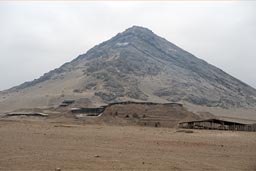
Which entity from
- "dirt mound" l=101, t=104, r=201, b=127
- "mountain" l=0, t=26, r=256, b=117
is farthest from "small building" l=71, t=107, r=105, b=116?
"mountain" l=0, t=26, r=256, b=117

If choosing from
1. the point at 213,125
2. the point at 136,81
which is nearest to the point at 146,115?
the point at 213,125

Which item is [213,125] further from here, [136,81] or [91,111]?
[136,81]

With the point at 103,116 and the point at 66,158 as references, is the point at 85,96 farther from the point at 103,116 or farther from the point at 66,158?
the point at 66,158

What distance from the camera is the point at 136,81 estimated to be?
447ft

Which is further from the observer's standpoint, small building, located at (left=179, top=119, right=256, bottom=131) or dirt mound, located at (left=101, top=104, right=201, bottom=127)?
dirt mound, located at (left=101, top=104, right=201, bottom=127)

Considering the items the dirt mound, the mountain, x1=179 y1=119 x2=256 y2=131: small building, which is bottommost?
x1=179 y1=119 x2=256 y2=131: small building

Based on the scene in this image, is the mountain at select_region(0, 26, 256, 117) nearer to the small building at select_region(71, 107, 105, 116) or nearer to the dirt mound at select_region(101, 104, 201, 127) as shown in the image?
the small building at select_region(71, 107, 105, 116)

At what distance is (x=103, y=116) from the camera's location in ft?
235

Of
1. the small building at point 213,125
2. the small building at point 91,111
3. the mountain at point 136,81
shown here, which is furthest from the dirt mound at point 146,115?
the mountain at point 136,81

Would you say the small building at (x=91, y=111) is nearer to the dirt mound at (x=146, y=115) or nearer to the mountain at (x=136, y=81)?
the dirt mound at (x=146, y=115)

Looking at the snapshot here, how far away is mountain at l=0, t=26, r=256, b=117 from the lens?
121625 millimetres

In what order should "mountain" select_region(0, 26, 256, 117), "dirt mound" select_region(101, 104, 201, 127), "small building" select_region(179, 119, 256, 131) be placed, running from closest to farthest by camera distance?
"small building" select_region(179, 119, 256, 131), "dirt mound" select_region(101, 104, 201, 127), "mountain" select_region(0, 26, 256, 117)

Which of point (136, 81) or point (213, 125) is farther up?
point (136, 81)

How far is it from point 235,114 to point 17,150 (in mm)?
105320
